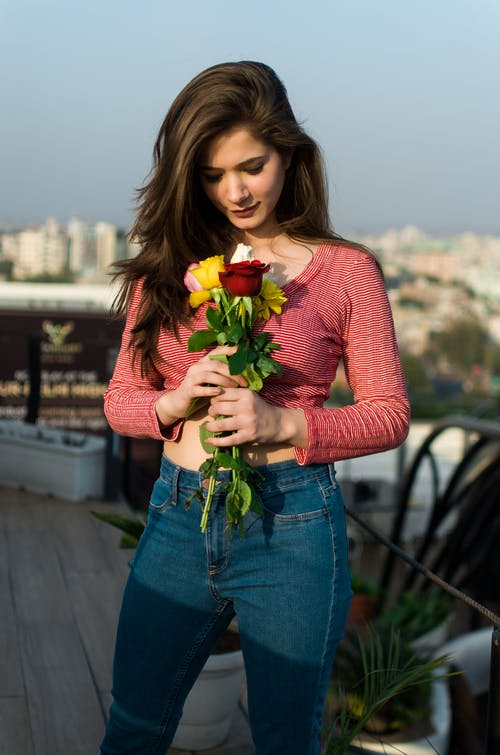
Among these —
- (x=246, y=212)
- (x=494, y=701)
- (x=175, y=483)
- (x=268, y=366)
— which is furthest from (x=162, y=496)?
(x=494, y=701)

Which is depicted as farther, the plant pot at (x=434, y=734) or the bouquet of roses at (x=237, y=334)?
the plant pot at (x=434, y=734)

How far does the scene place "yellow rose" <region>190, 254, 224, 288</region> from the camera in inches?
45.2

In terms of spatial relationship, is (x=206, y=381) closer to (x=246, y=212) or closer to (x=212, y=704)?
(x=246, y=212)

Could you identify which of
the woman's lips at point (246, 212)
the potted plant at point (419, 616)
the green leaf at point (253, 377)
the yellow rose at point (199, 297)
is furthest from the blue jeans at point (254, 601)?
the potted plant at point (419, 616)

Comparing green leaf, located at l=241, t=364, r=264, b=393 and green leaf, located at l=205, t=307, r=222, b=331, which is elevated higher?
green leaf, located at l=205, t=307, r=222, b=331

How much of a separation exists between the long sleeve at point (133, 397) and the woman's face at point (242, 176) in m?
0.17

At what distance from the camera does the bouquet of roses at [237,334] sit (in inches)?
42.8

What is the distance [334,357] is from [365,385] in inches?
2.3

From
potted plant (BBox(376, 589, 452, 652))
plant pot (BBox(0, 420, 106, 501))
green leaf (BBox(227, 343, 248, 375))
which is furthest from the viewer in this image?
plant pot (BBox(0, 420, 106, 501))

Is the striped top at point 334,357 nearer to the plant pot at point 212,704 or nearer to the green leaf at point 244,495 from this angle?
A: the green leaf at point 244,495

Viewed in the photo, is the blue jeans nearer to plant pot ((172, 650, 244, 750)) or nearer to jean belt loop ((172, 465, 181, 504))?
jean belt loop ((172, 465, 181, 504))

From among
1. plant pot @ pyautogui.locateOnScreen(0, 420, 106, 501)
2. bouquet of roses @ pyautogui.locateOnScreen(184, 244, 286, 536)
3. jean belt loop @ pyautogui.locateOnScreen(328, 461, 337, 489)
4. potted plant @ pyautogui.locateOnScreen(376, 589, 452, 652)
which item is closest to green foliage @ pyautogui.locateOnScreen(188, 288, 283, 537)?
bouquet of roses @ pyautogui.locateOnScreen(184, 244, 286, 536)

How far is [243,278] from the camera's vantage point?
109 centimetres

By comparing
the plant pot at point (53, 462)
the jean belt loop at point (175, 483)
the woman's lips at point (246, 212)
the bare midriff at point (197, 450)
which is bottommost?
the plant pot at point (53, 462)
